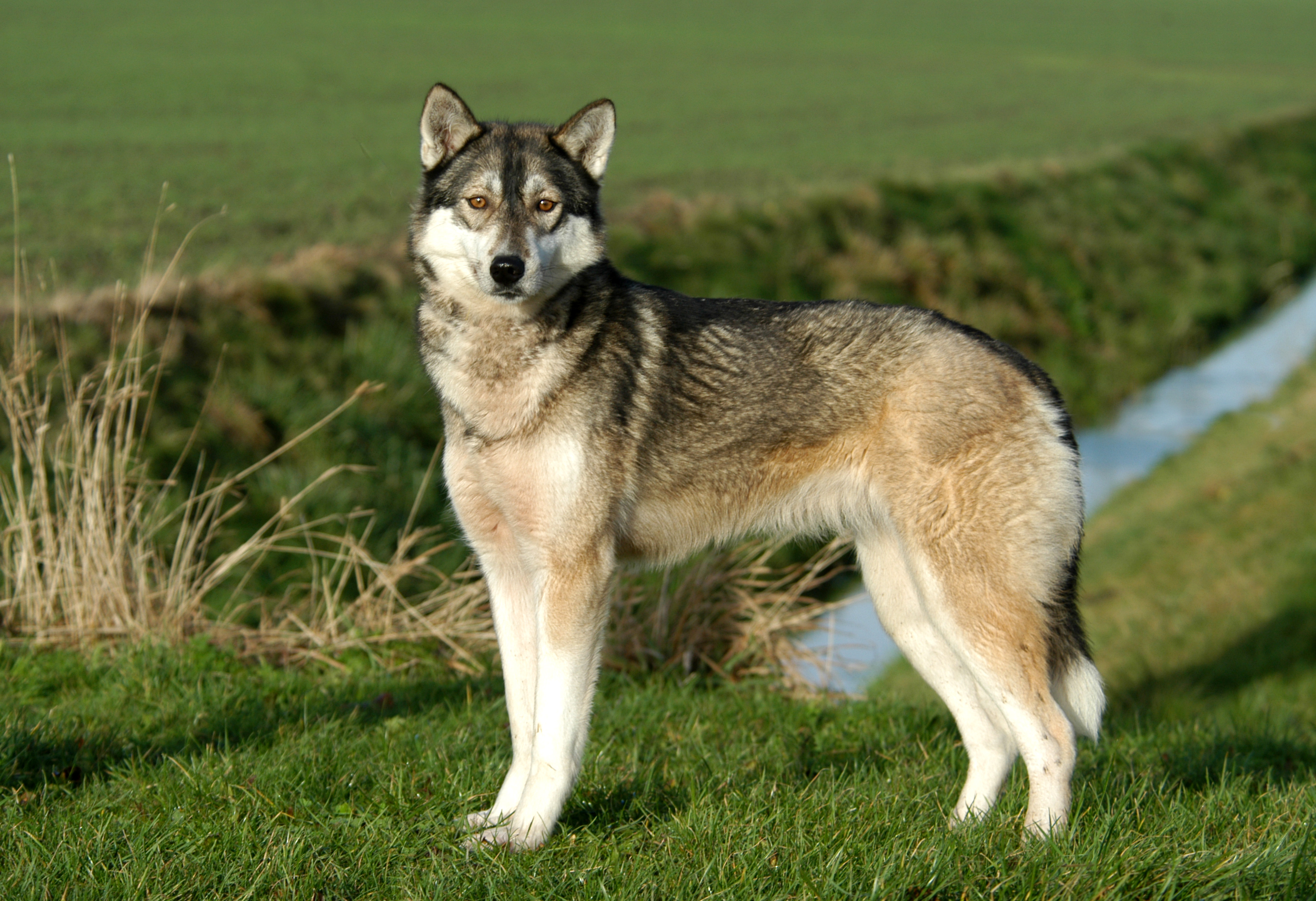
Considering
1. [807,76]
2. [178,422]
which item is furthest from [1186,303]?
[807,76]

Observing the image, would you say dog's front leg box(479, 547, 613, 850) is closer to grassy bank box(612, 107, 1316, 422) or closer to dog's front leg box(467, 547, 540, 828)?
dog's front leg box(467, 547, 540, 828)

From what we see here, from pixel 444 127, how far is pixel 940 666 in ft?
9.57

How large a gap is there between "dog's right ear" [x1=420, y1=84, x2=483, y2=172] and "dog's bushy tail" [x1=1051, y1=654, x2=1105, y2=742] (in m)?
3.02

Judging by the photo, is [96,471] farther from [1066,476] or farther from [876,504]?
[1066,476]

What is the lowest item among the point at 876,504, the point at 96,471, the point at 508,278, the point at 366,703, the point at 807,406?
the point at 366,703

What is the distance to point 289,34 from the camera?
3300 cm

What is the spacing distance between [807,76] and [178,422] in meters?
32.8

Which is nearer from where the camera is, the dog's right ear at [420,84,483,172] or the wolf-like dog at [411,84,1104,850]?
the wolf-like dog at [411,84,1104,850]

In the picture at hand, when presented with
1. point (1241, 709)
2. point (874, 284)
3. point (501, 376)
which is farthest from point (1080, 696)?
point (874, 284)

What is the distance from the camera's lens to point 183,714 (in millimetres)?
5113

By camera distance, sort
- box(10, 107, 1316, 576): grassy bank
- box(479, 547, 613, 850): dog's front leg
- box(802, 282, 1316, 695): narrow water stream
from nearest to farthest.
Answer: box(479, 547, 613, 850): dog's front leg
box(10, 107, 1316, 576): grassy bank
box(802, 282, 1316, 695): narrow water stream

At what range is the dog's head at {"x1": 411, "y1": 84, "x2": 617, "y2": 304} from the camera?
13.8 feet

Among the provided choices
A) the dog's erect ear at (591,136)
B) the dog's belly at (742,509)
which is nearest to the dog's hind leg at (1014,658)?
the dog's belly at (742,509)

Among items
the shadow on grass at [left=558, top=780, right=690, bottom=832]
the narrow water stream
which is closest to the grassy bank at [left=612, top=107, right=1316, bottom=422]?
the narrow water stream
